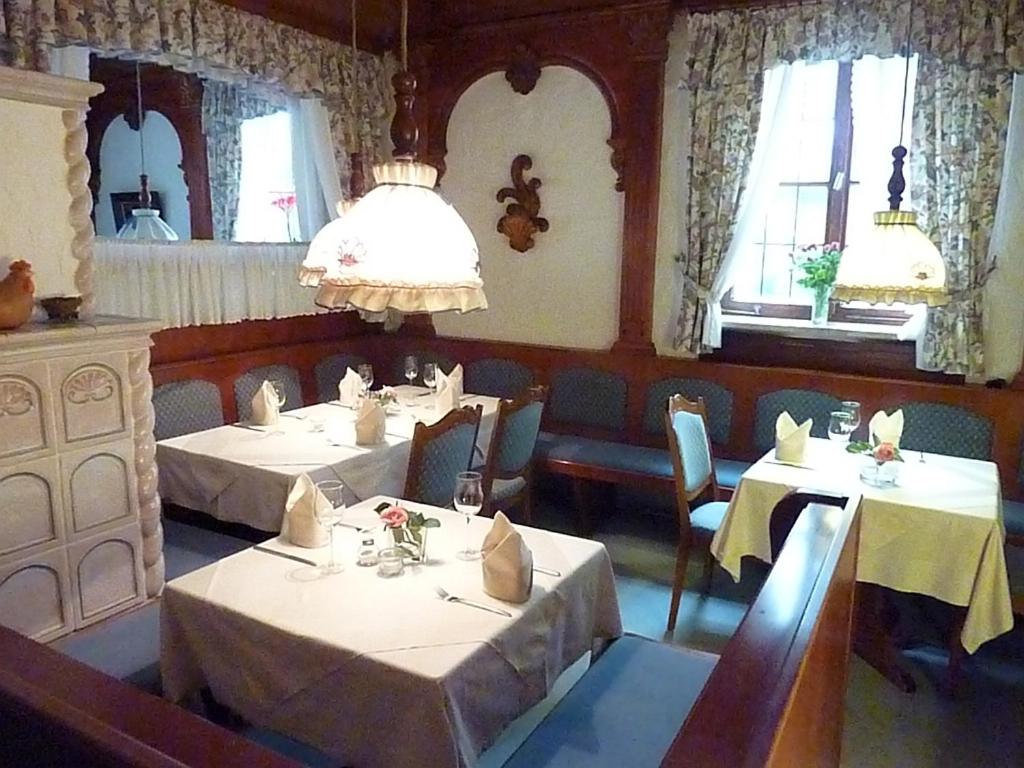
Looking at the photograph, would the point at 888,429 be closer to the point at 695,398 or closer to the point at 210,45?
the point at 695,398

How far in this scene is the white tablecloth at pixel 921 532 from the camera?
2607mm

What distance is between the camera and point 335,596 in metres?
1.91

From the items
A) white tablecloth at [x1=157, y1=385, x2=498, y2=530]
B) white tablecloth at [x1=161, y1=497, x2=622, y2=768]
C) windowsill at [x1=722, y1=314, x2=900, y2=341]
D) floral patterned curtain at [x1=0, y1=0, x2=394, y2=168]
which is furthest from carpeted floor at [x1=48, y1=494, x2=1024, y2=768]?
floral patterned curtain at [x1=0, y1=0, x2=394, y2=168]

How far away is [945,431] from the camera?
12.7ft

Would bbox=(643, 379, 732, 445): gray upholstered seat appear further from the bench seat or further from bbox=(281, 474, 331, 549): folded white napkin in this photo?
bbox=(281, 474, 331, 549): folded white napkin

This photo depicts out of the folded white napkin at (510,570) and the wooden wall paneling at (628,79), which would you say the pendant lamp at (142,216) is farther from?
the folded white napkin at (510,570)

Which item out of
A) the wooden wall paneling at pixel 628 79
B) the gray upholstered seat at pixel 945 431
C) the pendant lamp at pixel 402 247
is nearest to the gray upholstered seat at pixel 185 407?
the pendant lamp at pixel 402 247

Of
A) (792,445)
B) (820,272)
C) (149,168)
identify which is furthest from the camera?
(149,168)

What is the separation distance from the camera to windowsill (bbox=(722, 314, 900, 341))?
414cm

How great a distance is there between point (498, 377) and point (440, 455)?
213 cm

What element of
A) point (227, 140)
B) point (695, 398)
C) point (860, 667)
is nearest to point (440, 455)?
point (860, 667)

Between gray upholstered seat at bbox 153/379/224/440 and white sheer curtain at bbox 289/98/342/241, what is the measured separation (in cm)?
135

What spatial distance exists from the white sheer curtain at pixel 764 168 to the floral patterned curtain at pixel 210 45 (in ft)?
8.20

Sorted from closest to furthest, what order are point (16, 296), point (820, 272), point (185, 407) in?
point (16, 296) < point (185, 407) < point (820, 272)
